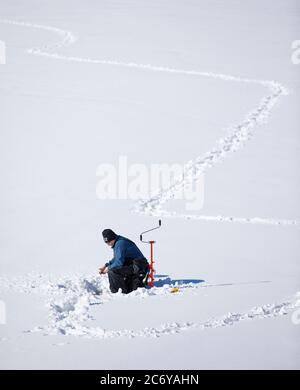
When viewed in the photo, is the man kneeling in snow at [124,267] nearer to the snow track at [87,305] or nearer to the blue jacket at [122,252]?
the blue jacket at [122,252]

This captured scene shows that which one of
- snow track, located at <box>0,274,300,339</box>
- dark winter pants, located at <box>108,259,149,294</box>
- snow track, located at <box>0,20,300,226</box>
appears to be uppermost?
snow track, located at <box>0,20,300,226</box>

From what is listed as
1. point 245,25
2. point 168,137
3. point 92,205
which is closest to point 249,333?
point 92,205

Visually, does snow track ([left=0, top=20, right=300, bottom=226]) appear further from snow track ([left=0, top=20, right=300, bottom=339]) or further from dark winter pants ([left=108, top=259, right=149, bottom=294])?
dark winter pants ([left=108, top=259, right=149, bottom=294])

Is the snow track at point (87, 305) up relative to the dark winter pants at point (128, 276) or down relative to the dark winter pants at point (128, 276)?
down

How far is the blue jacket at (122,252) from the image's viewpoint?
33.3 feet

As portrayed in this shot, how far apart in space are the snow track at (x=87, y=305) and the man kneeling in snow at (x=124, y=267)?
16 centimetres

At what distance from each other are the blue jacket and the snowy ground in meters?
0.45

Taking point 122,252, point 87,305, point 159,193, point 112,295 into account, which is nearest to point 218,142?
point 159,193

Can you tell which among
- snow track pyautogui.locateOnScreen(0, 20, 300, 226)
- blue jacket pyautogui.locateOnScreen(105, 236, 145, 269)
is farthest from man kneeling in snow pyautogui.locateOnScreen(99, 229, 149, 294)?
snow track pyautogui.locateOnScreen(0, 20, 300, 226)

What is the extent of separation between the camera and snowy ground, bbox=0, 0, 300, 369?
332 inches

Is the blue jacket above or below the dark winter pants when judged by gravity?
above

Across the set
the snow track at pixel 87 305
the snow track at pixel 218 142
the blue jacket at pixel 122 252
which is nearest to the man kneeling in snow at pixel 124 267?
the blue jacket at pixel 122 252

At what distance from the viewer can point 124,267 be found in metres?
10.1
